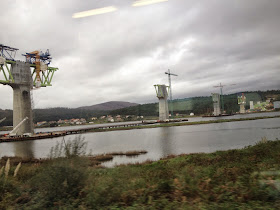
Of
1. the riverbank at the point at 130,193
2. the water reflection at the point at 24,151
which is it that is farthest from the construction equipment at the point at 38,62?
the riverbank at the point at 130,193

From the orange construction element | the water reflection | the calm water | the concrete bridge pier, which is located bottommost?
the water reflection

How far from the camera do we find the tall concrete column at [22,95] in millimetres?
56219

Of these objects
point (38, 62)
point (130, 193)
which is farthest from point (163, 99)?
point (130, 193)

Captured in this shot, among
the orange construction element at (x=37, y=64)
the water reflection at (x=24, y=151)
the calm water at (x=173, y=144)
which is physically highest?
the orange construction element at (x=37, y=64)

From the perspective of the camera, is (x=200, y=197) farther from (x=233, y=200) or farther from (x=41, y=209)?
(x=41, y=209)

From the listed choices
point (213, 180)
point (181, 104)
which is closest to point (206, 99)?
point (181, 104)

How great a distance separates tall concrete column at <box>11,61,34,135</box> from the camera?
5622cm

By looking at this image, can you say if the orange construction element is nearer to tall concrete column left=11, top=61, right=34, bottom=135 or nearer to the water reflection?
tall concrete column left=11, top=61, right=34, bottom=135

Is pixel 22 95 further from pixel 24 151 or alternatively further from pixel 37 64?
pixel 24 151

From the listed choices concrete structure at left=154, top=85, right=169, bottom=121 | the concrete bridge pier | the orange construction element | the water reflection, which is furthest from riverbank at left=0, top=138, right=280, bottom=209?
concrete structure at left=154, top=85, right=169, bottom=121

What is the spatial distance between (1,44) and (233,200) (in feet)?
204

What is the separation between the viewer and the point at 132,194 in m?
5.74

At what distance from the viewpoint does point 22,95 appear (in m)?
57.3

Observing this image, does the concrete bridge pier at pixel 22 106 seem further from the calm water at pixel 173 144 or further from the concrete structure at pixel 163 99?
the concrete structure at pixel 163 99
